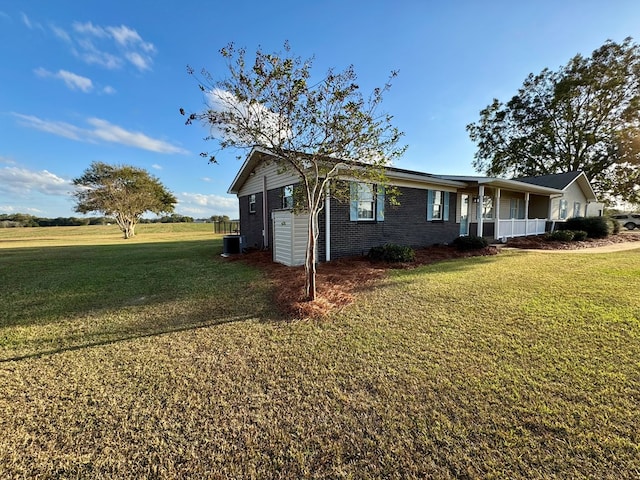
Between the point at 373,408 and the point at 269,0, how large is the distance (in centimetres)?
990

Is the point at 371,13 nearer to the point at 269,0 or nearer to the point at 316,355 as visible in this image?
the point at 269,0

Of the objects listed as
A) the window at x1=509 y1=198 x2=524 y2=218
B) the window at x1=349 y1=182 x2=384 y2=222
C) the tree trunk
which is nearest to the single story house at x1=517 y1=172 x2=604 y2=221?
the window at x1=509 y1=198 x2=524 y2=218

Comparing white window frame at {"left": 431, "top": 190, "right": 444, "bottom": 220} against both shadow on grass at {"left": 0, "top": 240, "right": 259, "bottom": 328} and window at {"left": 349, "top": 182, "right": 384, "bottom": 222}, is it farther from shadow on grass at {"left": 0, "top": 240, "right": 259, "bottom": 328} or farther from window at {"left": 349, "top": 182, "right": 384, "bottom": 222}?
shadow on grass at {"left": 0, "top": 240, "right": 259, "bottom": 328}

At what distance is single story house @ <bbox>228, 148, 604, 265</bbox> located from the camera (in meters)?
8.93

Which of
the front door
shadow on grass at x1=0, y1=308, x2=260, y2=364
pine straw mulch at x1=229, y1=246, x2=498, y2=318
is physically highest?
the front door

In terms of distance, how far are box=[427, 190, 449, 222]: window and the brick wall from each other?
0.23 metres

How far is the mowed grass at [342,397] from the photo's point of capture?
1919 mm

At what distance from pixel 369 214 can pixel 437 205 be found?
384cm

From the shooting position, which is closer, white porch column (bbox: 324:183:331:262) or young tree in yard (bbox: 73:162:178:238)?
white porch column (bbox: 324:183:331:262)

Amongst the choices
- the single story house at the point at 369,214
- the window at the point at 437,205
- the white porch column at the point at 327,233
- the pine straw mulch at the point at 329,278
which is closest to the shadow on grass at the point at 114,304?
the pine straw mulch at the point at 329,278

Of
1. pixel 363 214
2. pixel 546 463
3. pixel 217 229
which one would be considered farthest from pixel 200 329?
pixel 217 229

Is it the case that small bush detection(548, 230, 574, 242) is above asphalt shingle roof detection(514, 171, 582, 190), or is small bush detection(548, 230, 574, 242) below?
below

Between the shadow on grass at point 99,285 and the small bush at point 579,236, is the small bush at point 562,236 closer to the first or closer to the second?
the small bush at point 579,236

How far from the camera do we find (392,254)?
8.84 m
